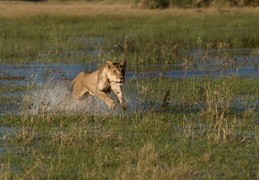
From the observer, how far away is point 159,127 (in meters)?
8.88

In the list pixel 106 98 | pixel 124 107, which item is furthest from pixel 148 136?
pixel 106 98

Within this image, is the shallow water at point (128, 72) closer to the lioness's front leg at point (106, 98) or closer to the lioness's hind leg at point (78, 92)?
the lioness's hind leg at point (78, 92)

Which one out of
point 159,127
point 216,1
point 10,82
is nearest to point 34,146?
point 159,127

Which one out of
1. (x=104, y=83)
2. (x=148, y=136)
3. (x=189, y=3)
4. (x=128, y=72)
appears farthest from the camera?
(x=189, y=3)

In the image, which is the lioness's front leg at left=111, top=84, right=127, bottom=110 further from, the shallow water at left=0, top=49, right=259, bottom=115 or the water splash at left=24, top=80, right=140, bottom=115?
the shallow water at left=0, top=49, right=259, bottom=115

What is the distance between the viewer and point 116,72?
10016 millimetres

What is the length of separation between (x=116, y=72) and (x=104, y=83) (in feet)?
1.58

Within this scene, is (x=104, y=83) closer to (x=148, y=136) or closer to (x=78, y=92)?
(x=78, y=92)

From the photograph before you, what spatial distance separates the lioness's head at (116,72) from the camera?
A: 32.7 ft

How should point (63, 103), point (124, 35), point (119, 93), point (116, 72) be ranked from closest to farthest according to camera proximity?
point (116, 72) → point (119, 93) → point (63, 103) → point (124, 35)

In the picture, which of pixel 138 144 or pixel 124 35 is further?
pixel 124 35

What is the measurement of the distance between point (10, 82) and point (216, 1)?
20.3 metres

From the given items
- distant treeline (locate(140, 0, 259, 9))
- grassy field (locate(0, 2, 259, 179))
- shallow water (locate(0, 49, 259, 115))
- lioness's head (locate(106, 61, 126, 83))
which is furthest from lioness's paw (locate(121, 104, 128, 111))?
distant treeline (locate(140, 0, 259, 9))

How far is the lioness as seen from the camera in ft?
32.9
